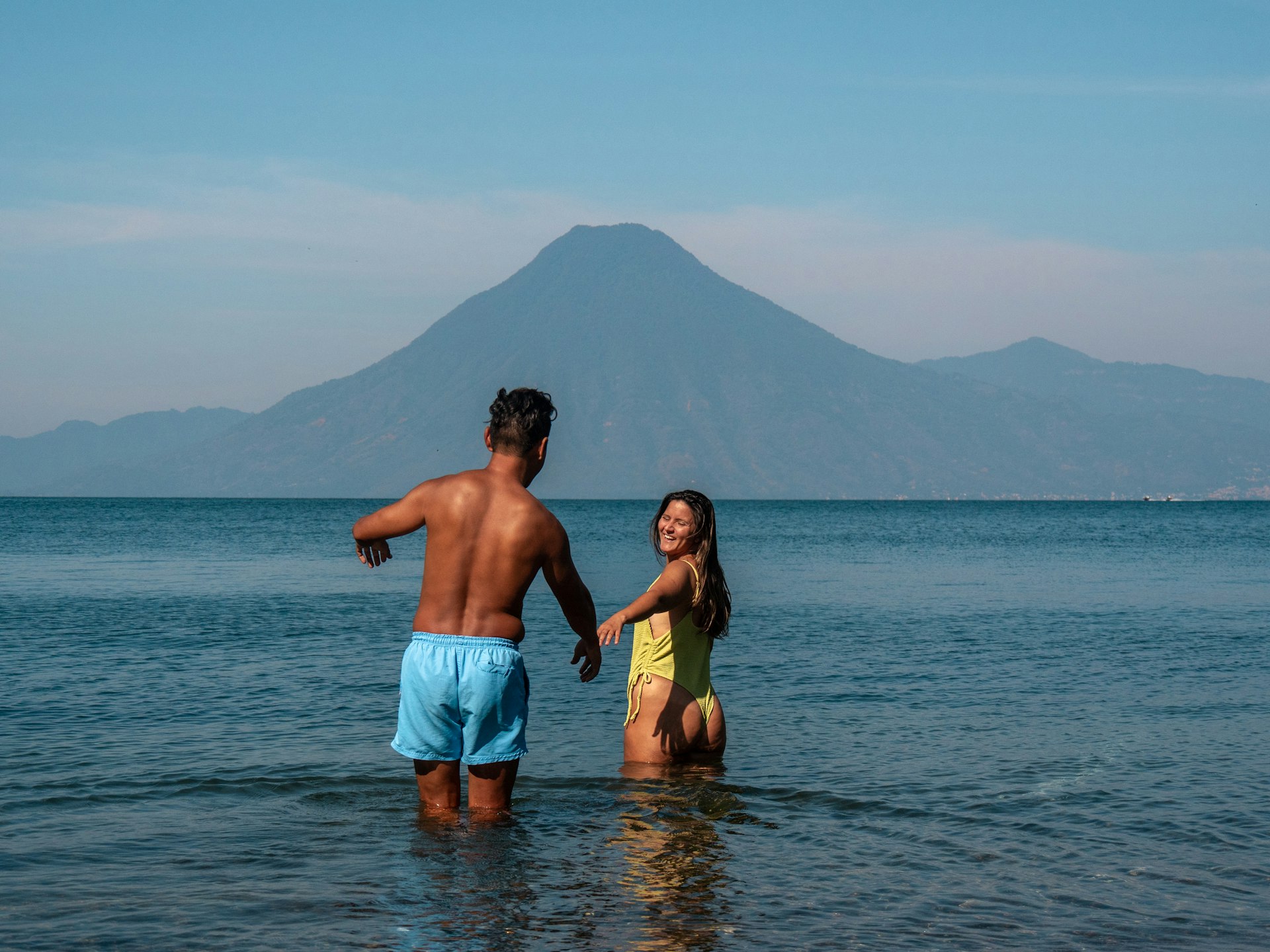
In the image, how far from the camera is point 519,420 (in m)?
5.76

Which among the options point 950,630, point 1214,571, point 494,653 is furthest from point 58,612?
point 1214,571

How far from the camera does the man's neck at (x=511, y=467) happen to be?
577 cm

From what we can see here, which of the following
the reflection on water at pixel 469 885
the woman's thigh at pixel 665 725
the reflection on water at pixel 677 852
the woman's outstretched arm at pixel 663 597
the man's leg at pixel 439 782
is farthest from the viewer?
the woman's thigh at pixel 665 725

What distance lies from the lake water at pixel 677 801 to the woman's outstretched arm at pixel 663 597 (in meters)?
1.30

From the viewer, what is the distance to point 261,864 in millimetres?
6363

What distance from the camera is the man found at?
18.6ft

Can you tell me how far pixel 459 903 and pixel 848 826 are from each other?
2694 mm

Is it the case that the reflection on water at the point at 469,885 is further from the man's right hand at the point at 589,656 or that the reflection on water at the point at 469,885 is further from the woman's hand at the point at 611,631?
the woman's hand at the point at 611,631

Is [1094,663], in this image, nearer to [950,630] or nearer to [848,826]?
[950,630]

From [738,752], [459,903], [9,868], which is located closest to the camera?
[459,903]

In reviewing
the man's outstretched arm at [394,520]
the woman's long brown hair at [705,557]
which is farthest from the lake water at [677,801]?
the man's outstretched arm at [394,520]

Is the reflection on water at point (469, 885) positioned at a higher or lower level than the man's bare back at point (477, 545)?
lower

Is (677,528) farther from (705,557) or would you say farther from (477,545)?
(477,545)

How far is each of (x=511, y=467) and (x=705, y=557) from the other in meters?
1.83
